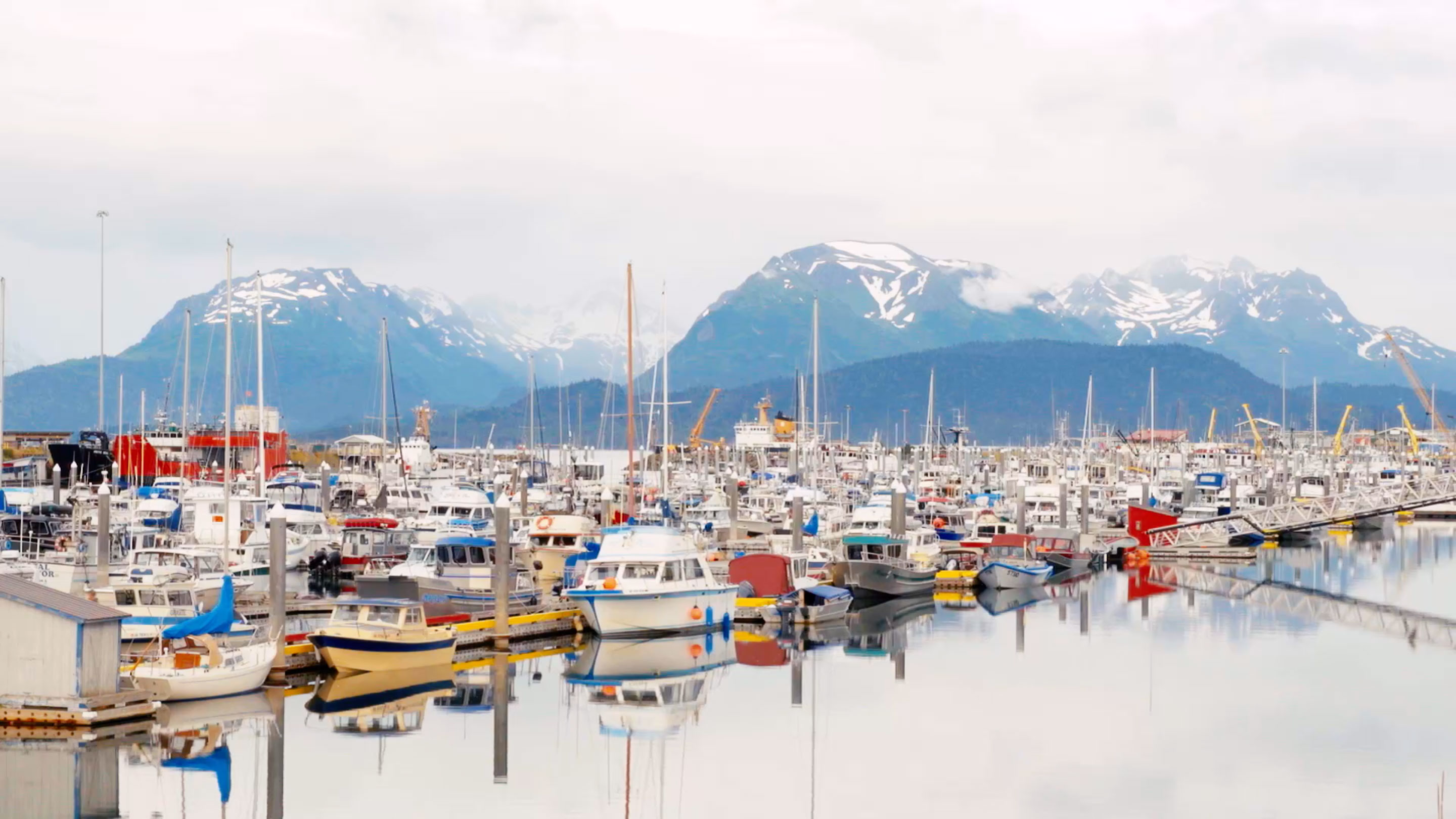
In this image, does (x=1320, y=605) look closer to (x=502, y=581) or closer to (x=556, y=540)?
(x=556, y=540)

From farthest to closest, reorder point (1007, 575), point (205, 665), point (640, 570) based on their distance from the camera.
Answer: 1. point (1007, 575)
2. point (640, 570)
3. point (205, 665)

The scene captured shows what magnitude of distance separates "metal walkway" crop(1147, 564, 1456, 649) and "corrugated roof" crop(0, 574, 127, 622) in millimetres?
36879

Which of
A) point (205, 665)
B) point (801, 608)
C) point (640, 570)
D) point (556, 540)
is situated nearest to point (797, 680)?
point (640, 570)

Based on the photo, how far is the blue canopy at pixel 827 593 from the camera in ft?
158

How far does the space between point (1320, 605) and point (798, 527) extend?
1894cm

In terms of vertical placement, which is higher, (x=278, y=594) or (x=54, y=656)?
(x=278, y=594)

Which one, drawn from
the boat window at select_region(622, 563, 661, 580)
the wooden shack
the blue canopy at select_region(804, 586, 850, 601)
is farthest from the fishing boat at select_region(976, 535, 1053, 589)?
the wooden shack

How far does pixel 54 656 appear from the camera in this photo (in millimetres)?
29141

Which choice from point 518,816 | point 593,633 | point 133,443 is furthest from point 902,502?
point 133,443

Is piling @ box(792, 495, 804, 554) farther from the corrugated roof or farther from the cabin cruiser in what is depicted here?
the corrugated roof

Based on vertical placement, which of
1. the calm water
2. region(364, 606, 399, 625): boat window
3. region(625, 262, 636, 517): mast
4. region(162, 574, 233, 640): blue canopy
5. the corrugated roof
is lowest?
the calm water

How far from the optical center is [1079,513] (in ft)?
266

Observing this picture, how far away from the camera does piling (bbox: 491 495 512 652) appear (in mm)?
41156

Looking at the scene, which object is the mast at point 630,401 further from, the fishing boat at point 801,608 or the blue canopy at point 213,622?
the blue canopy at point 213,622
